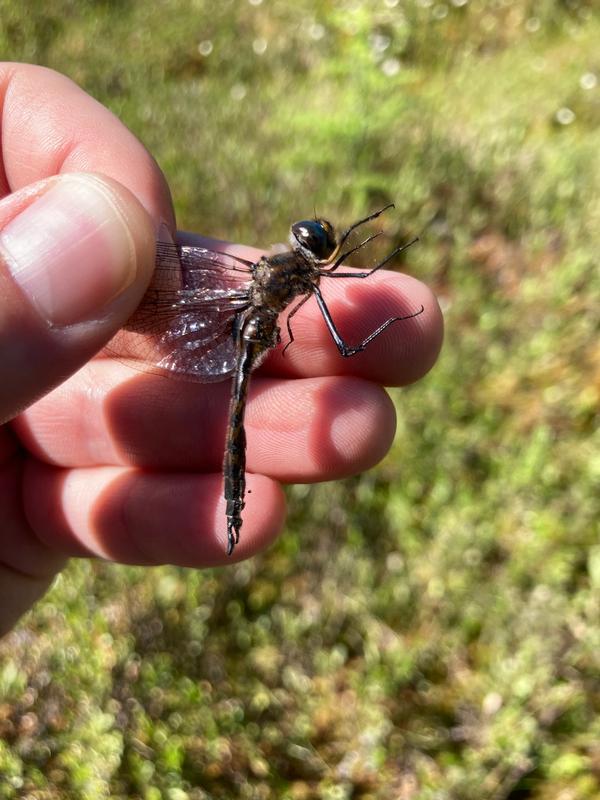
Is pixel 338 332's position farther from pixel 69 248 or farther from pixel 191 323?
pixel 69 248

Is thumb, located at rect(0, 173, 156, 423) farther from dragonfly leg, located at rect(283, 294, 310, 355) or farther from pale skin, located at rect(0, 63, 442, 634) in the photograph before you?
dragonfly leg, located at rect(283, 294, 310, 355)

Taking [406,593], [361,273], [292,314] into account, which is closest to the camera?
[361,273]

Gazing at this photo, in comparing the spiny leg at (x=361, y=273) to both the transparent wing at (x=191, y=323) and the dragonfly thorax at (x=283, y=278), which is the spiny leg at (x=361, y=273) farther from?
the transparent wing at (x=191, y=323)

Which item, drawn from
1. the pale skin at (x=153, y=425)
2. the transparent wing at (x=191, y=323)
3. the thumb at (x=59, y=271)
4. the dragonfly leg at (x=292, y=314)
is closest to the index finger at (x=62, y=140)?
the pale skin at (x=153, y=425)

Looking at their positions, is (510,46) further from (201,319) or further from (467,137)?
(201,319)

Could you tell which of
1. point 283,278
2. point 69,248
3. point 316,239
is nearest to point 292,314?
point 283,278

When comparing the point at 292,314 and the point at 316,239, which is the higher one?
the point at 316,239

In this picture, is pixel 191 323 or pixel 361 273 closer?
pixel 361 273

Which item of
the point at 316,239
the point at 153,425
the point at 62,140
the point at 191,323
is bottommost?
the point at 153,425
